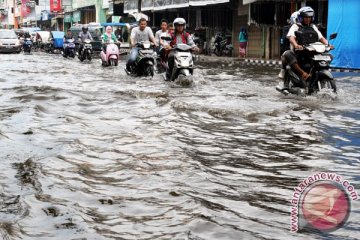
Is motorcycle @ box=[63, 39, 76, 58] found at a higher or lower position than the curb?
higher

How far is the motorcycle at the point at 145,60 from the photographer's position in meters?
13.4

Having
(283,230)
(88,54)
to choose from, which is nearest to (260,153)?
(283,230)

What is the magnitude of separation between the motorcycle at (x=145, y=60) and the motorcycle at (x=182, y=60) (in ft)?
5.20

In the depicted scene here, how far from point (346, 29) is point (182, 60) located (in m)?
7.73

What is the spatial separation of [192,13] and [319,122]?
27.2 meters

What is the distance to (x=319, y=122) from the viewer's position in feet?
23.1

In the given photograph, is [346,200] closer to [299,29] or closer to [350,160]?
[350,160]

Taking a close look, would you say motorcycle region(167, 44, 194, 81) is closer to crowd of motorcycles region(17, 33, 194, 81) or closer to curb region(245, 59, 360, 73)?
crowd of motorcycles region(17, 33, 194, 81)

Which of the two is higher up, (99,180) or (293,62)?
(293,62)

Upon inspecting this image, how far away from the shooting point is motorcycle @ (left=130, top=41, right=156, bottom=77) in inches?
526

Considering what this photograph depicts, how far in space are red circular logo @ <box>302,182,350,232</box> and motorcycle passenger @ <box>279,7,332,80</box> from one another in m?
5.58

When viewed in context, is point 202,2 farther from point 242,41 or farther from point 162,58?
point 162,58

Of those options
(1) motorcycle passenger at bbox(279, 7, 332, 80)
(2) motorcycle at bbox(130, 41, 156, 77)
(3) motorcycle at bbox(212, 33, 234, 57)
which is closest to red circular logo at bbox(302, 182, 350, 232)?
(1) motorcycle passenger at bbox(279, 7, 332, 80)

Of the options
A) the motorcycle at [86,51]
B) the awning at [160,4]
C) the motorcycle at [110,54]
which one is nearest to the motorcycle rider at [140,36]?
the motorcycle at [110,54]
